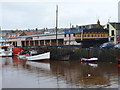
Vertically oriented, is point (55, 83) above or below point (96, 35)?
below

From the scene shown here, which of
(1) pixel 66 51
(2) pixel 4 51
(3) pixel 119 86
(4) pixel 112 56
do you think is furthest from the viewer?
(2) pixel 4 51

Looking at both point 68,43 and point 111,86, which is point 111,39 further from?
point 111,86

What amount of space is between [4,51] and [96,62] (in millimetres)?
32153

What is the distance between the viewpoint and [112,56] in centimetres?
3488

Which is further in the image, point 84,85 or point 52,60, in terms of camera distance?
point 52,60

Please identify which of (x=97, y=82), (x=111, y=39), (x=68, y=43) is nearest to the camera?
(x=97, y=82)

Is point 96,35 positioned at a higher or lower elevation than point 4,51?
higher

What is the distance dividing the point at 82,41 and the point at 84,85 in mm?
32353

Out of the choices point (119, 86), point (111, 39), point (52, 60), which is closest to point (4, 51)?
point (52, 60)

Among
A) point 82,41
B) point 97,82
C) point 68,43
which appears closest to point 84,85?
point 97,82

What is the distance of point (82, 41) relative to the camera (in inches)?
1992

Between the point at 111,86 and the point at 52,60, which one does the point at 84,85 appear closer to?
the point at 111,86

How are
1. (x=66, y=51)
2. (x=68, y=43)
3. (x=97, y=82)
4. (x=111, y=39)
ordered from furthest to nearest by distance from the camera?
(x=68, y=43), (x=111, y=39), (x=66, y=51), (x=97, y=82)

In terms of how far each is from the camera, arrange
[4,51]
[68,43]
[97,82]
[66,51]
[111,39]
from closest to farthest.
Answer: [97,82] → [66,51] → [111,39] → [68,43] → [4,51]
